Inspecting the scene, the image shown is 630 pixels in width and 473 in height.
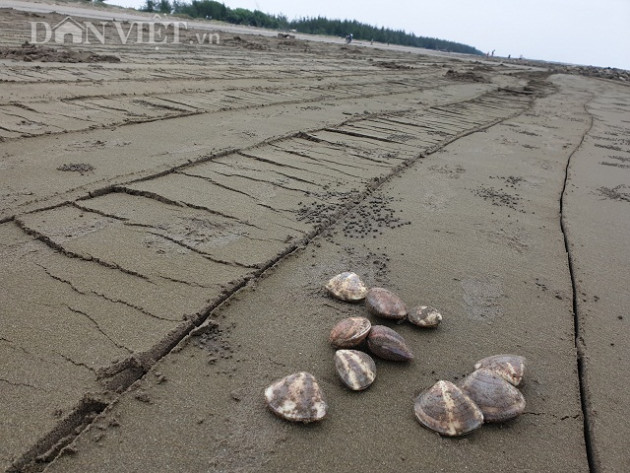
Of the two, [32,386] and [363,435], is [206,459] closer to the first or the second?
[363,435]

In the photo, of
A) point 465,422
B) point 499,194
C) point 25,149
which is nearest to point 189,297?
point 465,422

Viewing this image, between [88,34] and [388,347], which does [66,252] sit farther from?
[88,34]

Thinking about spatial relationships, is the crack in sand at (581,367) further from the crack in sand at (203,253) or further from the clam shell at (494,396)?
the crack in sand at (203,253)

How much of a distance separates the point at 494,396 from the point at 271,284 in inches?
49.8

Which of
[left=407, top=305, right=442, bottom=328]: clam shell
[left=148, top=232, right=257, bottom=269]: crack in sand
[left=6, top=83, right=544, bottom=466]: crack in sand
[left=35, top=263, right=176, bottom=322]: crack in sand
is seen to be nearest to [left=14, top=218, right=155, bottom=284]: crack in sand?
[left=6, top=83, right=544, bottom=466]: crack in sand

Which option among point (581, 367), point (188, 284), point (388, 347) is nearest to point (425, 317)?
point (388, 347)

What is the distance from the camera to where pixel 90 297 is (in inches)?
84.4

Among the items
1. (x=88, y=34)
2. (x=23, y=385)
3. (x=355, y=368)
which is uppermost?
(x=88, y=34)

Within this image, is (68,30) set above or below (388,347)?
above

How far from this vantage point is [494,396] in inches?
66.1

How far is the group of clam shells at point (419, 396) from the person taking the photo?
5.28 ft

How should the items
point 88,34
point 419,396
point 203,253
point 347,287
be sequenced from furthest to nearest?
point 88,34, point 203,253, point 347,287, point 419,396

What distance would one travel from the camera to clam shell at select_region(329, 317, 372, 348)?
6.31 ft

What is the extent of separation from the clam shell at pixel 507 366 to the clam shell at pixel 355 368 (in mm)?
493
